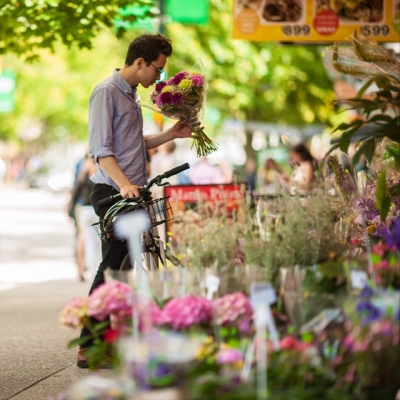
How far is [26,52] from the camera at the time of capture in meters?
9.73

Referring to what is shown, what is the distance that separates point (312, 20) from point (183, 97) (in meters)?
3.60

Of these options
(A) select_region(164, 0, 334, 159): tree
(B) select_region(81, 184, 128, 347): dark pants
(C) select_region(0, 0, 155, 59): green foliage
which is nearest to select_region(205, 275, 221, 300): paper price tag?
(B) select_region(81, 184, 128, 347): dark pants

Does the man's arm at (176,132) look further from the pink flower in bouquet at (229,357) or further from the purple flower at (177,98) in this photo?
the pink flower in bouquet at (229,357)

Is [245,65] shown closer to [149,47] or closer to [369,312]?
[149,47]

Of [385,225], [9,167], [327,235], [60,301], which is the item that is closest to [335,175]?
[385,225]

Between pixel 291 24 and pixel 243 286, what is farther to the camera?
pixel 291 24

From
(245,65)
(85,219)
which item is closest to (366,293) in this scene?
(85,219)

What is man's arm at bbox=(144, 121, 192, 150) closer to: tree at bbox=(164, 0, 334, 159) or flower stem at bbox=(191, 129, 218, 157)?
flower stem at bbox=(191, 129, 218, 157)

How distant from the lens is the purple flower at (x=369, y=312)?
11.8 feet

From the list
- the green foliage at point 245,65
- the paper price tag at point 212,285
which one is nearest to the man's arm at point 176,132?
the paper price tag at point 212,285

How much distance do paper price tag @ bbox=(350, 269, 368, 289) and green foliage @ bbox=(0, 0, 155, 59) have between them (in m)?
5.09

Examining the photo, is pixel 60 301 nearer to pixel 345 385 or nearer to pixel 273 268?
pixel 273 268

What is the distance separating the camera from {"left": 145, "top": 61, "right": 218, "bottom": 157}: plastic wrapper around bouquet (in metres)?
6.51

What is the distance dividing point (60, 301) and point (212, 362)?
7886 mm
